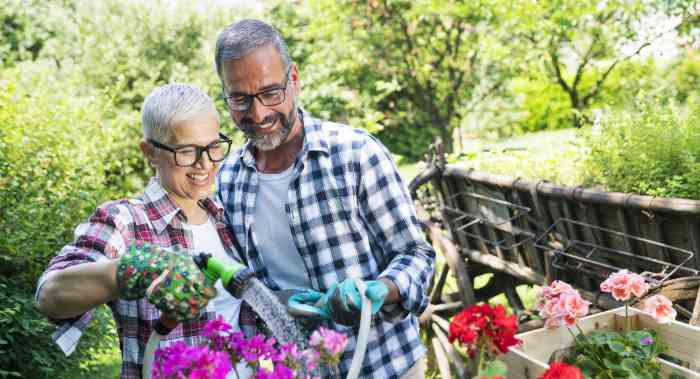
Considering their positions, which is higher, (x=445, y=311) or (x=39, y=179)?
(x=39, y=179)

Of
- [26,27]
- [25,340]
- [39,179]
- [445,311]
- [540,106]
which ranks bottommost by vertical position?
[445,311]

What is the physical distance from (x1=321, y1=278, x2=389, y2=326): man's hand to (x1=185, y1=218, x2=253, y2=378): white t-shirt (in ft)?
1.12

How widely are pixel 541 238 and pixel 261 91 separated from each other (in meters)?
2.02

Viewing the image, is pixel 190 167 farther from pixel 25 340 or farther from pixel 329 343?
pixel 25 340

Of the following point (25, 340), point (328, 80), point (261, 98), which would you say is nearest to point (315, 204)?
point (261, 98)

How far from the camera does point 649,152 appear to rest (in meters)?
3.04

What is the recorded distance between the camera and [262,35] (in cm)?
197

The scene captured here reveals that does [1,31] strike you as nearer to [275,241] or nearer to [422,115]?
[422,115]

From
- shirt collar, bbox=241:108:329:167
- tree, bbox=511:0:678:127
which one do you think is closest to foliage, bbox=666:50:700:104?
tree, bbox=511:0:678:127

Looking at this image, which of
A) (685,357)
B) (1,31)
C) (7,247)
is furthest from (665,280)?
(1,31)

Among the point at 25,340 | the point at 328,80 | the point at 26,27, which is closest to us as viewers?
the point at 25,340

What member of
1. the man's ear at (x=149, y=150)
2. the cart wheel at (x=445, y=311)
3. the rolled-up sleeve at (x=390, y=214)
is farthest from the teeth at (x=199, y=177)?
the cart wheel at (x=445, y=311)

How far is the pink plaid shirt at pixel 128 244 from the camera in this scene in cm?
163

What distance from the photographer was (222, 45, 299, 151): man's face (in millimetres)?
1946
